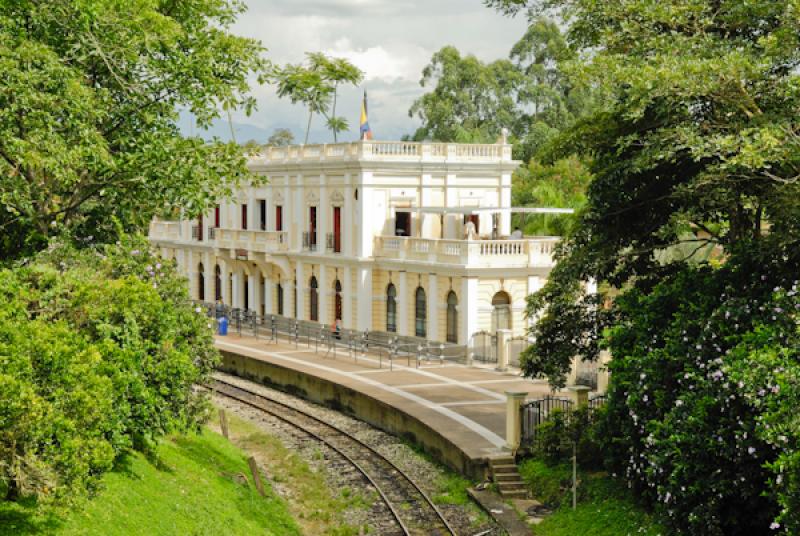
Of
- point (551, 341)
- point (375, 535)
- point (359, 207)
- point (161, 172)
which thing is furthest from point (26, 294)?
point (359, 207)

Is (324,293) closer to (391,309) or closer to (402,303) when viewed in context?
(391,309)

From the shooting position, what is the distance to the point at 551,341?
80.3 feet

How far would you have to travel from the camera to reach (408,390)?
117ft

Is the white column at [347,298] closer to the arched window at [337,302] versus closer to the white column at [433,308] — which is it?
the arched window at [337,302]

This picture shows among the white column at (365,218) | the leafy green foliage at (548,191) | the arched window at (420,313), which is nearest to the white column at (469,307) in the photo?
the arched window at (420,313)

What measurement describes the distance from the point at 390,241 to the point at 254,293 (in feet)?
39.0

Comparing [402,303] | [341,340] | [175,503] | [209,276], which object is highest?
[209,276]

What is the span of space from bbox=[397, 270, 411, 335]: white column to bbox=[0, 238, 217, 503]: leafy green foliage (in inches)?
866

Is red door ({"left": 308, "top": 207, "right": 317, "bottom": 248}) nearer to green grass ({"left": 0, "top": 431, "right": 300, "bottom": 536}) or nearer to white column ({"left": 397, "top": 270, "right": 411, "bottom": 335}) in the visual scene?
white column ({"left": 397, "top": 270, "right": 411, "bottom": 335})

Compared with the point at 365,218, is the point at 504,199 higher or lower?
higher

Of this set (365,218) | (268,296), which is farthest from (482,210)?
(268,296)

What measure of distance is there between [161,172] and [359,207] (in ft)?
78.6

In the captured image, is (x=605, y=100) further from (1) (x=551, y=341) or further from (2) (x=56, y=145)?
(2) (x=56, y=145)

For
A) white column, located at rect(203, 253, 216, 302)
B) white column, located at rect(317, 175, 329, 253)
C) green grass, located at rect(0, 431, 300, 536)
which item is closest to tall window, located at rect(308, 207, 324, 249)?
white column, located at rect(317, 175, 329, 253)
